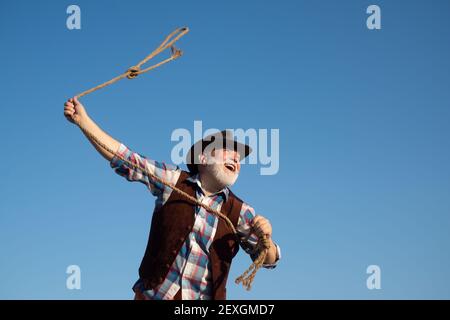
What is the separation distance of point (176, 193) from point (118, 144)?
1.97 feet

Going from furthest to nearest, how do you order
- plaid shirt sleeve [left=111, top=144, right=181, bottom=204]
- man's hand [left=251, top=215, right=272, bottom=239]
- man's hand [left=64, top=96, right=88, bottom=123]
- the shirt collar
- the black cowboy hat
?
1. the black cowboy hat
2. the shirt collar
3. man's hand [left=251, top=215, right=272, bottom=239]
4. plaid shirt sleeve [left=111, top=144, right=181, bottom=204]
5. man's hand [left=64, top=96, right=88, bottom=123]

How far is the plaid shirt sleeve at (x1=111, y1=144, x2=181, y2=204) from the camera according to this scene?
4.90 metres

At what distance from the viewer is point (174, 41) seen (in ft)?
16.3

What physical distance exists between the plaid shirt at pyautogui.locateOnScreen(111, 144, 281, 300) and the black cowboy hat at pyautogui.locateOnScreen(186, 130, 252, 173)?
0.76ft

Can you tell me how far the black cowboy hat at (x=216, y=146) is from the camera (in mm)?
5352

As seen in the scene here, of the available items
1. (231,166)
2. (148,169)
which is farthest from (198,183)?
(148,169)

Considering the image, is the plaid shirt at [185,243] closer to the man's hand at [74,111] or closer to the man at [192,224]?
the man at [192,224]

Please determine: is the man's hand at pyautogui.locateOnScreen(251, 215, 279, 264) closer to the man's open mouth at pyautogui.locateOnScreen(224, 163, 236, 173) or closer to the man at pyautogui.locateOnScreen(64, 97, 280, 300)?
the man at pyautogui.locateOnScreen(64, 97, 280, 300)

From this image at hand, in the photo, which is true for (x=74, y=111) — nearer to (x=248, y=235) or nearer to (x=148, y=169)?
(x=148, y=169)

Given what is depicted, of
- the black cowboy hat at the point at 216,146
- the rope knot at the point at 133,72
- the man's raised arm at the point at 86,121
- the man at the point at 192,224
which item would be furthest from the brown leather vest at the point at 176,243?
the rope knot at the point at 133,72

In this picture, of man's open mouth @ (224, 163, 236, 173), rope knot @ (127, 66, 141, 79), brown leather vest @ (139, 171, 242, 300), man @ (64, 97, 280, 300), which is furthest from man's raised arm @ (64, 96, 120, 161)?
man's open mouth @ (224, 163, 236, 173)
